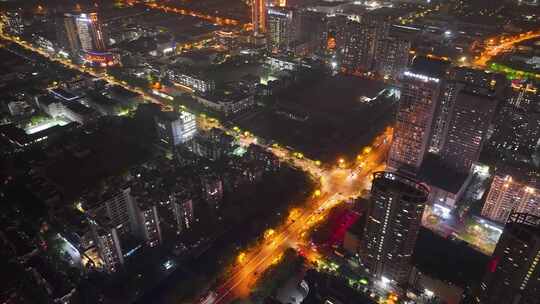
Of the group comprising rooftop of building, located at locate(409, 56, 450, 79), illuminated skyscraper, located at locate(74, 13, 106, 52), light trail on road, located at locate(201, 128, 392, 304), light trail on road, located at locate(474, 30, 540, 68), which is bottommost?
light trail on road, located at locate(201, 128, 392, 304)

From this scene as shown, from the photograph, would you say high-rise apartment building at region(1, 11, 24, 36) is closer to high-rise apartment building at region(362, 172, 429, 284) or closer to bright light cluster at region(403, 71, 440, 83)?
bright light cluster at region(403, 71, 440, 83)

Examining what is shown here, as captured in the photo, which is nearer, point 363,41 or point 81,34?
point 363,41

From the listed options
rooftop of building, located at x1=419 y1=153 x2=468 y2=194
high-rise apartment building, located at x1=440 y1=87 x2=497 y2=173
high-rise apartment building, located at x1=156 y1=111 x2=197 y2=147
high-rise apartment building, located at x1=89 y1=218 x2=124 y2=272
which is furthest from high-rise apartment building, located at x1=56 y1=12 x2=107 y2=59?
high-rise apartment building, located at x1=440 y1=87 x2=497 y2=173

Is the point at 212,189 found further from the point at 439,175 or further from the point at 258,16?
the point at 258,16

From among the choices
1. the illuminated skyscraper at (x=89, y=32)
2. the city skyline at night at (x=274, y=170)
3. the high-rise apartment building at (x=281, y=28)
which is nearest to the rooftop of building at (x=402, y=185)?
the city skyline at night at (x=274, y=170)

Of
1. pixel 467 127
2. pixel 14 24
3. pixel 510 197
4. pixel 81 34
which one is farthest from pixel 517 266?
pixel 14 24

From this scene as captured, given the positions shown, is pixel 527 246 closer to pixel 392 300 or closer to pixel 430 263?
pixel 430 263
